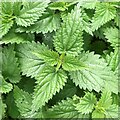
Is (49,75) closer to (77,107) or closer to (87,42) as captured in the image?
(77,107)

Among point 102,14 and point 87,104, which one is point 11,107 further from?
point 102,14

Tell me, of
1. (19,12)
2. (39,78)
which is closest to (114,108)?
(39,78)

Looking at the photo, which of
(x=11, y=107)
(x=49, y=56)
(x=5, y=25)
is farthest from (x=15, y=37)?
(x=11, y=107)

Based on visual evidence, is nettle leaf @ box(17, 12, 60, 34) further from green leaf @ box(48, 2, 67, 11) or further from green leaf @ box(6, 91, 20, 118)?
green leaf @ box(6, 91, 20, 118)

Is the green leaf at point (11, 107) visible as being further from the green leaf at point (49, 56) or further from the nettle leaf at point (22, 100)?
the green leaf at point (49, 56)

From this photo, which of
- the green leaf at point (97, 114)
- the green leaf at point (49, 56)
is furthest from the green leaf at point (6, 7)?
the green leaf at point (97, 114)
